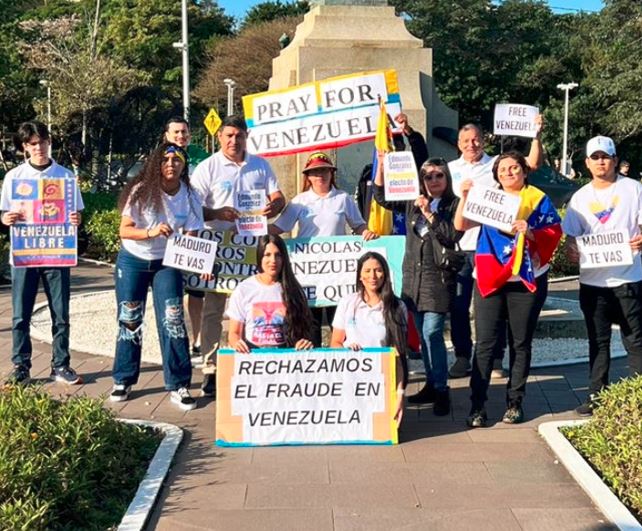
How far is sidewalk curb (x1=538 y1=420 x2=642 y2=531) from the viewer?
4180mm

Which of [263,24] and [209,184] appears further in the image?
[263,24]

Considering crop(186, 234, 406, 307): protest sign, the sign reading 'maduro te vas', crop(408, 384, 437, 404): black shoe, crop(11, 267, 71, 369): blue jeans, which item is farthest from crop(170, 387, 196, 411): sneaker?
the sign reading 'maduro te vas'

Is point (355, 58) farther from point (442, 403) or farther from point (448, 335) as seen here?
point (442, 403)

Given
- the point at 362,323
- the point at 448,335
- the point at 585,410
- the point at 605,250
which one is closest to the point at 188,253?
the point at 362,323

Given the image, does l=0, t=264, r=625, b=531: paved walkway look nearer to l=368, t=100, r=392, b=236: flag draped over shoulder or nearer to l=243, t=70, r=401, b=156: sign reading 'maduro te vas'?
l=368, t=100, r=392, b=236: flag draped over shoulder

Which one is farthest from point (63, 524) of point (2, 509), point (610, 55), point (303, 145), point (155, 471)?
point (610, 55)

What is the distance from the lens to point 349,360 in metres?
5.33

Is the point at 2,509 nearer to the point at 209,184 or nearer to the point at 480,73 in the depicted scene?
the point at 209,184

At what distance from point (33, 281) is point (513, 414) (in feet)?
12.3

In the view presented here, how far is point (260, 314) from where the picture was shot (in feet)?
18.7

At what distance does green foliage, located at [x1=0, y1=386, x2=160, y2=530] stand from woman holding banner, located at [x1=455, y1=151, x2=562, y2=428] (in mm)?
2178

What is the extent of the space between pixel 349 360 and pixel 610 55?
3309cm

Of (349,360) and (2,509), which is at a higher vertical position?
(349,360)

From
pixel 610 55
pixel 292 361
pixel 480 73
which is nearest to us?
pixel 292 361
